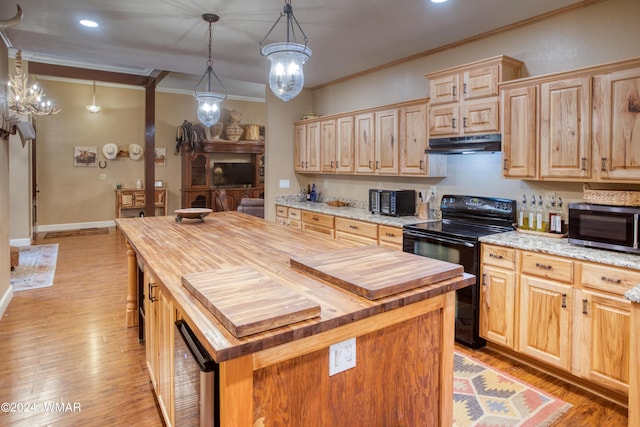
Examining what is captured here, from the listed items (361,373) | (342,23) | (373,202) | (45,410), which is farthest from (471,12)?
(45,410)

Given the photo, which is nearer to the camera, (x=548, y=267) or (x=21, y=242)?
(x=548, y=267)

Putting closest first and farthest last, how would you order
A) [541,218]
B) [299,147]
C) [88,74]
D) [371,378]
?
[371,378] < [541,218] < [299,147] < [88,74]

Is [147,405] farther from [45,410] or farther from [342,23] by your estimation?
[342,23]

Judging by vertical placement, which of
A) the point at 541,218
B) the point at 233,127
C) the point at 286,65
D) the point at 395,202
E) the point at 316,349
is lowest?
the point at 316,349

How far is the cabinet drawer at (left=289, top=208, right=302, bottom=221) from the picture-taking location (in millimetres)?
5268

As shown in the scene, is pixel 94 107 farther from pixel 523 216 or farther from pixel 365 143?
pixel 523 216

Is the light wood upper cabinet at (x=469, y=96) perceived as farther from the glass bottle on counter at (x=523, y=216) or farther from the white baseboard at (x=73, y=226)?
the white baseboard at (x=73, y=226)

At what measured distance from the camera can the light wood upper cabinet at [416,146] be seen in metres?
3.87

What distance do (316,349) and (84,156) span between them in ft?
30.1

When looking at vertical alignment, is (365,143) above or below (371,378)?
above

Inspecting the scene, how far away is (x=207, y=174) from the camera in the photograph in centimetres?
950

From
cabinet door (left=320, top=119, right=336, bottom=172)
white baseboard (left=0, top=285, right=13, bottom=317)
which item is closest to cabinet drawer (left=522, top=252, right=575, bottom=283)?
cabinet door (left=320, top=119, right=336, bottom=172)

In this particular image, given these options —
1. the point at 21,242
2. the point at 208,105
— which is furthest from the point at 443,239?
the point at 21,242

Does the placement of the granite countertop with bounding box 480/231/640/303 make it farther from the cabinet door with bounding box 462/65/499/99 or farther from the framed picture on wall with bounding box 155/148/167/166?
the framed picture on wall with bounding box 155/148/167/166
